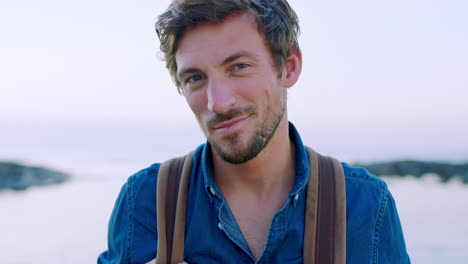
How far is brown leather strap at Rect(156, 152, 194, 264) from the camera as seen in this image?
2.15 meters

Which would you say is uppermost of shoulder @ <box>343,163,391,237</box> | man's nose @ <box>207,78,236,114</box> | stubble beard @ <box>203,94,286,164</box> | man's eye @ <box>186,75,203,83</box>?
man's eye @ <box>186,75,203,83</box>

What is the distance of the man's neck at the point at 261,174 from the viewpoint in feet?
7.80

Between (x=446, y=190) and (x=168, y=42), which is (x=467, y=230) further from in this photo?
(x=168, y=42)

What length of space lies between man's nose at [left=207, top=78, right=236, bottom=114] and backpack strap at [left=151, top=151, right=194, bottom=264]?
38 cm

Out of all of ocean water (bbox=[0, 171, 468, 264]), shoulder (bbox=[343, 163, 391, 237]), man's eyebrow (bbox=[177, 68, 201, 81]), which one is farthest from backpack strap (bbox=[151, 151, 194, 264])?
ocean water (bbox=[0, 171, 468, 264])

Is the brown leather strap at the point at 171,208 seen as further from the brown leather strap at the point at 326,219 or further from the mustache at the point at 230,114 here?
the brown leather strap at the point at 326,219

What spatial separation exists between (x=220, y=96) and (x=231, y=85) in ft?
0.23

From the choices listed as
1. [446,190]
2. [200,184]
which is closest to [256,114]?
[200,184]

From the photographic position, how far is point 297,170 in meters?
2.39

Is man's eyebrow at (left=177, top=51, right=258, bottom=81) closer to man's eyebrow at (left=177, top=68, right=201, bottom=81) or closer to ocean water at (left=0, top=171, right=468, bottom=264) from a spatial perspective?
man's eyebrow at (left=177, top=68, right=201, bottom=81)

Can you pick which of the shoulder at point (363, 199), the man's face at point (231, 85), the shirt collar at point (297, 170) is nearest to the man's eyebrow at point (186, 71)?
the man's face at point (231, 85)

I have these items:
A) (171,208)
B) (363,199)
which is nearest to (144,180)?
(171,208)

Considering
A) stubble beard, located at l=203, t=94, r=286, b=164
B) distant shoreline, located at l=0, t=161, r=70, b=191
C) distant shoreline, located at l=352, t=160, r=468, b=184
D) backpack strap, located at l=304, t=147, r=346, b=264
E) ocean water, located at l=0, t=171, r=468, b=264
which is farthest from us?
distant shoreline, located at l=352, t=160, r=468, b=184

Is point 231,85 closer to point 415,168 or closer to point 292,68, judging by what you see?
point 292,68
